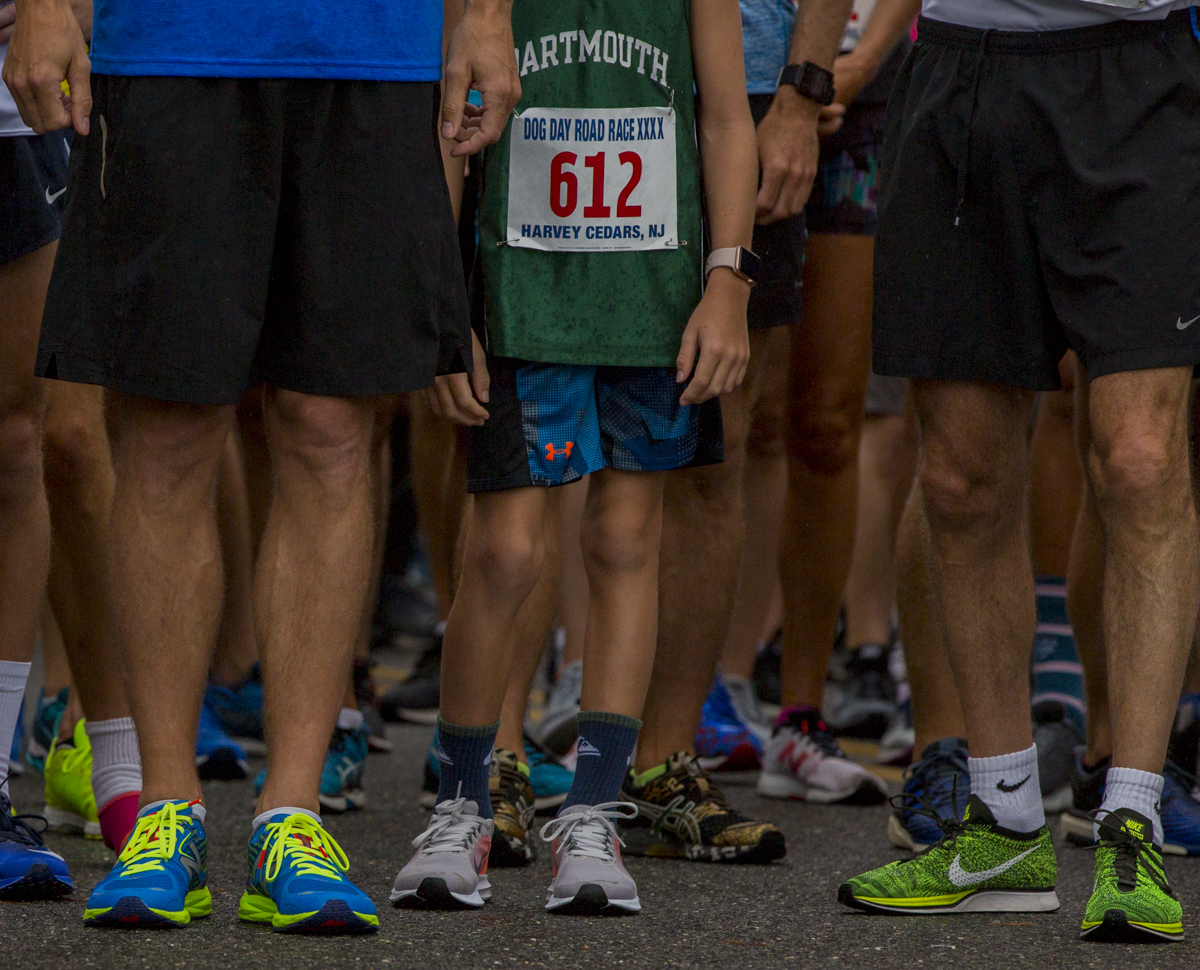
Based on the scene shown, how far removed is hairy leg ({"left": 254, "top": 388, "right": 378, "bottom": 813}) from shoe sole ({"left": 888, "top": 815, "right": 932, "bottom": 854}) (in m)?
1.24

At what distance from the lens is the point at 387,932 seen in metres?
2.31

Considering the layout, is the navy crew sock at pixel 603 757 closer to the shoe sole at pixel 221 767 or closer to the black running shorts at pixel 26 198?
the black running shorts at pixel 26 198

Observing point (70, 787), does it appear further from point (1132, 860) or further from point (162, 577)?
point (1132, 860)

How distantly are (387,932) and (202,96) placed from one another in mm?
1160

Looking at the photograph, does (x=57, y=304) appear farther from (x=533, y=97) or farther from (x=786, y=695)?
(x=786, y=695)

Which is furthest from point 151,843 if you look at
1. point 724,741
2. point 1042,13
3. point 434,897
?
point 724,741

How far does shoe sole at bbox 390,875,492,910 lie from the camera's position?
98.7 inches

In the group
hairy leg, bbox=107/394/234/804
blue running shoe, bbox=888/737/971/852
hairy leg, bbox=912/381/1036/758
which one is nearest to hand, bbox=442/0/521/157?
hairy leg, bbox=107/394/234/804

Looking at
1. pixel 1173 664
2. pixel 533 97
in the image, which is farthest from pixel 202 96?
pixel 1173 664

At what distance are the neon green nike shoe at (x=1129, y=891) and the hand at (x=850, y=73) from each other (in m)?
1.97

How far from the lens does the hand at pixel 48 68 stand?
2240mm

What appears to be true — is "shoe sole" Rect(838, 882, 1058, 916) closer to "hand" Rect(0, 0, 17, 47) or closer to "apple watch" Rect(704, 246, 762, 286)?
"apple watch" Rect(704, 246, 762, 286)

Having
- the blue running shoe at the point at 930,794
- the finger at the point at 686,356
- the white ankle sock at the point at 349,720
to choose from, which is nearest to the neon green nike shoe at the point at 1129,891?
the blue running shoe at the point at 930,794

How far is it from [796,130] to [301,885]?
6.19ft
